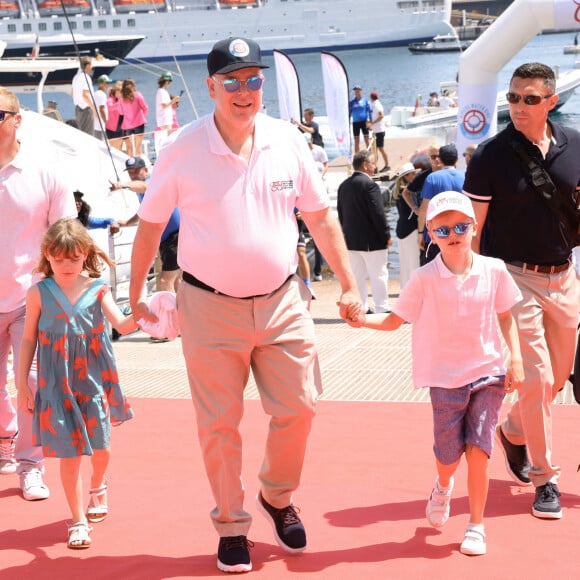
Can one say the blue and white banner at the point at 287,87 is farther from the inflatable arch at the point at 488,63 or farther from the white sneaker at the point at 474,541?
the white sneaker at the point at 474,541

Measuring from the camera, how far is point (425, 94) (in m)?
70.0

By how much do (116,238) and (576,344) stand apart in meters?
9.51

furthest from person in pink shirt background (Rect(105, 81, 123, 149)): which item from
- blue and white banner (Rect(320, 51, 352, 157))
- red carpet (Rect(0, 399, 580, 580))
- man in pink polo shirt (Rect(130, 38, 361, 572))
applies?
man in pink polo shirt (Rect(130, 38, 361, 572))

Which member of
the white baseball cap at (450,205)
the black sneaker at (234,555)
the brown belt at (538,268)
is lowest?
the black sneaker at (234,555)

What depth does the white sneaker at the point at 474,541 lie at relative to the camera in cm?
452

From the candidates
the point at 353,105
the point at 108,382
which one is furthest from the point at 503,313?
the point at 353,105

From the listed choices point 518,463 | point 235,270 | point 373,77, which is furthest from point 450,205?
point 373,77

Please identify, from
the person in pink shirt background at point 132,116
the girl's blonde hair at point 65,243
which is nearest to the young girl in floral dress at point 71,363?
the girl's blonde hair at point 65,243

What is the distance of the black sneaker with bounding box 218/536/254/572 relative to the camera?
4.41 m

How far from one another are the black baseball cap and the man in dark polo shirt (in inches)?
49.2

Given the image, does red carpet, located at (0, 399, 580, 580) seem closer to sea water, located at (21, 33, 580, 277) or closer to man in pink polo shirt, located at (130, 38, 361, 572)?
man in pink polo shirt, located at (130, 38, 361, 572)

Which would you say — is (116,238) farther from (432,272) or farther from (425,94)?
(425,94)

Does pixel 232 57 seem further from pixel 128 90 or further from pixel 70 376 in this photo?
pixel 128 90

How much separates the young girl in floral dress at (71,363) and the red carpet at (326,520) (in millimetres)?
251
